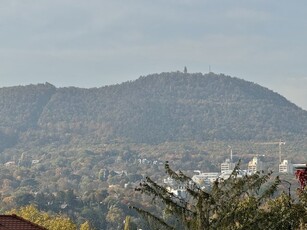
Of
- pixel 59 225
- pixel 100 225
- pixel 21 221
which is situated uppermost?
pixel 21 221

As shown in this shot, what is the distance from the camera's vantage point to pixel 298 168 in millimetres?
30062

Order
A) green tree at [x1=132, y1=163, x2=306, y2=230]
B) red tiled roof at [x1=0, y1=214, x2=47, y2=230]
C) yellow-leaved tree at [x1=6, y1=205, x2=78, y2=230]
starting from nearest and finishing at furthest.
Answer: green tree at [x1=132, y1=163, x2=306, y2=230] < red tiled roof at [x1=0, y1=214, x2=47, y2=230] < yellow-leaved tree at [x1=6, y1=205, x2=78, y2=230]

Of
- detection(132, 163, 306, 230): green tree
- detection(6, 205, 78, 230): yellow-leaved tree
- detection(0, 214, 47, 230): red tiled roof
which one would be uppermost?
detection(132, 163, 306, 230): green tree

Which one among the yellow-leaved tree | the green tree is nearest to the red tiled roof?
the green tree

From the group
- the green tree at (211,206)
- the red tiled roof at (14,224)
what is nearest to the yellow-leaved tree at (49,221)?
the red tiled roof at (14,224)

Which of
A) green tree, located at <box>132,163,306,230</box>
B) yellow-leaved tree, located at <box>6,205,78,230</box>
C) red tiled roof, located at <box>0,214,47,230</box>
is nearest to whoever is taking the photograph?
green tree, located at <box>132,163,306,230</box>

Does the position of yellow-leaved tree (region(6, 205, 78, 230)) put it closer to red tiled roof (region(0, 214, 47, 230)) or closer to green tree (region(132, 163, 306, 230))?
red tiled roof (region(0, 214, 47, 230))

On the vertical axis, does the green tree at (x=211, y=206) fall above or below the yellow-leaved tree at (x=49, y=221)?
above

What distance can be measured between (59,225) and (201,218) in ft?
188

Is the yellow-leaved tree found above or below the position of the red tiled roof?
below

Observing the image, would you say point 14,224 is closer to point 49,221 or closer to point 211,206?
point 211,206

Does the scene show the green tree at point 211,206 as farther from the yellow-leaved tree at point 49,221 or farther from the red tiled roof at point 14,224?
the yellow-leaved tree at point 49,221

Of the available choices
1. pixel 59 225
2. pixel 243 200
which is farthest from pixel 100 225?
pixel 243 200

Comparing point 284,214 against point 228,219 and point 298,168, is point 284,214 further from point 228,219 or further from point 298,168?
point 228,219
